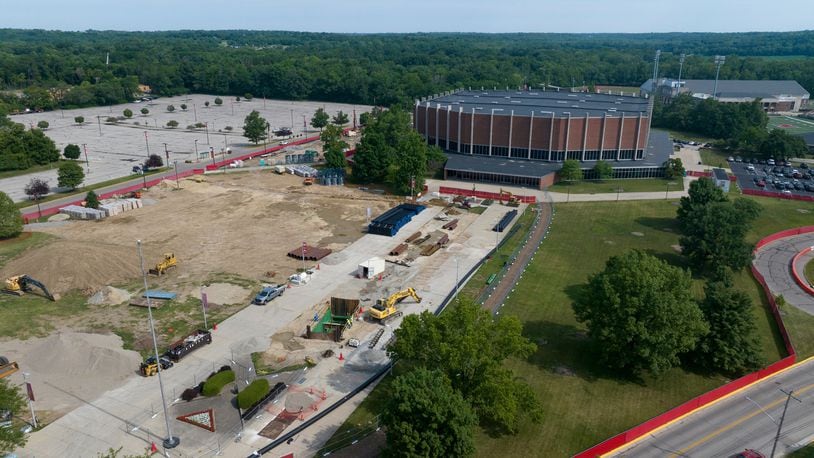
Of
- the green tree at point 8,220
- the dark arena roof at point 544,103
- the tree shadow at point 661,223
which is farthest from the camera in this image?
the dark arena roof at point 544,103

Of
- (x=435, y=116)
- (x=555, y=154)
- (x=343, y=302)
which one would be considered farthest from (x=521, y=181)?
(x=343, y=302)

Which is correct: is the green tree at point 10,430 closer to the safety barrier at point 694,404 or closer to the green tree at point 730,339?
the safety barrier at point 694,404

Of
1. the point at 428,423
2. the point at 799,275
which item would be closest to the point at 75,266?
the point at 428,423

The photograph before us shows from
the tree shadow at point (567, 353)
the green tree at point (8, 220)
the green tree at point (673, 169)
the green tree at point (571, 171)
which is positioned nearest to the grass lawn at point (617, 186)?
the green tree at point (673, 169)

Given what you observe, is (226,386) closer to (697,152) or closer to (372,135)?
(372,135)

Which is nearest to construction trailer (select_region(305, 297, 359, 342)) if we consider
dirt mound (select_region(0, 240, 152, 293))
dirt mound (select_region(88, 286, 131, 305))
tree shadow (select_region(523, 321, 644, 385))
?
tree shadow (select_region(523, 321, 644, 385))
